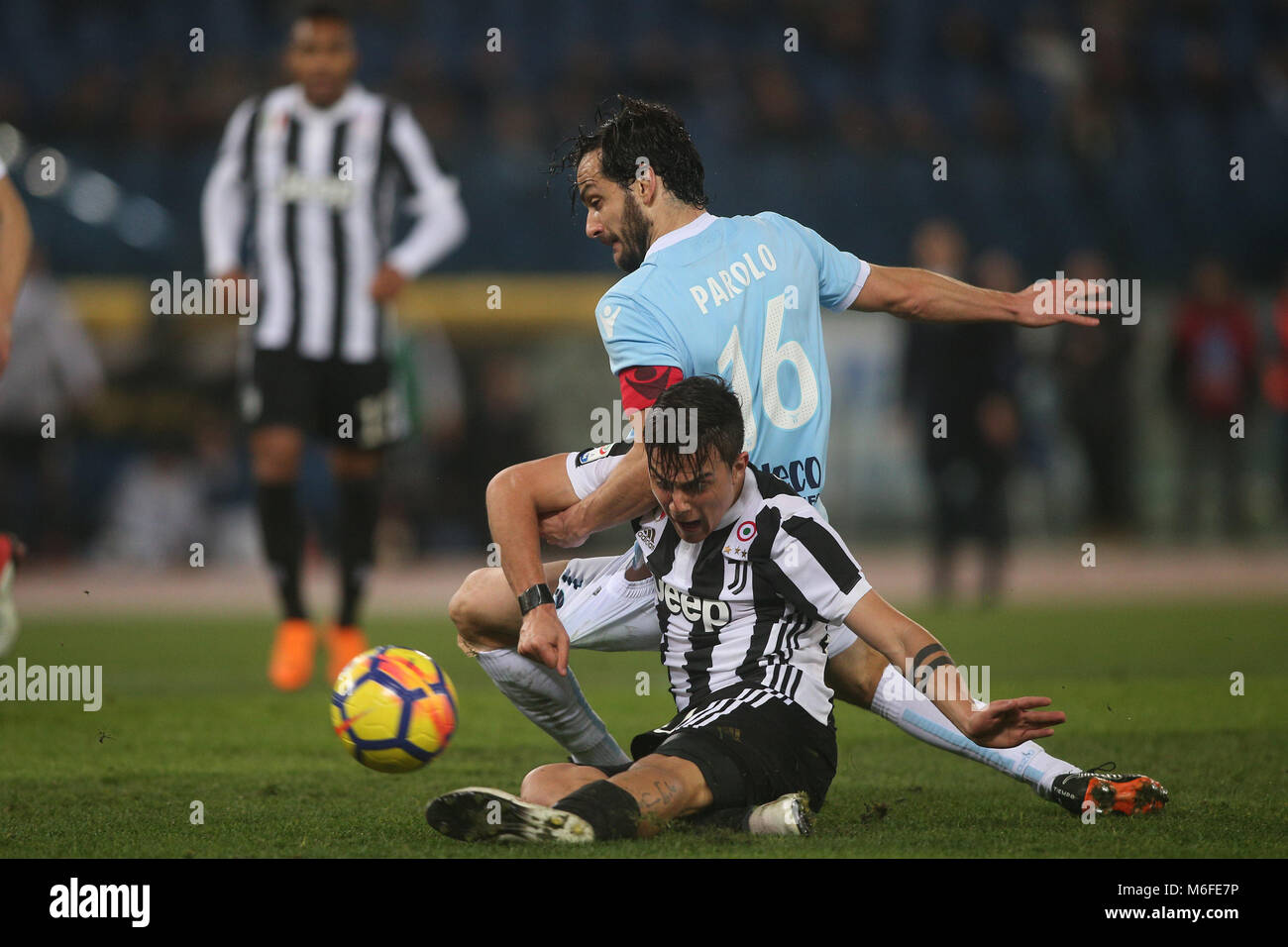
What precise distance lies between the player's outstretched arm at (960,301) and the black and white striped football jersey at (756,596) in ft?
2.43

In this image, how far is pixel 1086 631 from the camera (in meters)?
8.41

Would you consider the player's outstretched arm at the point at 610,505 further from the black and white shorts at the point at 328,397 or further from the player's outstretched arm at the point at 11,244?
the black and white shorts at the point at 328,397

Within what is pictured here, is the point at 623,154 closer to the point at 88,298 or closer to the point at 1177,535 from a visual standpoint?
the point at 88,298

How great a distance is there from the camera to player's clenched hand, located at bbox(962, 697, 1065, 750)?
327cm

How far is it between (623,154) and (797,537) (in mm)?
1122

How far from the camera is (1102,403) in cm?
1304

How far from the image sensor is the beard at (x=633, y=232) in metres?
4.13

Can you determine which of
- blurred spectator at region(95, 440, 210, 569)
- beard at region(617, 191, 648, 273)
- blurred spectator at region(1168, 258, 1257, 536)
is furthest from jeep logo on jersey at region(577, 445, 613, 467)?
blurred spectator at region(1168, 258, 1257, 536)

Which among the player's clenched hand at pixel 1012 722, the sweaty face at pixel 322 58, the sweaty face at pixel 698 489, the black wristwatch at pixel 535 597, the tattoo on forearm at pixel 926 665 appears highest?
the sweaty face at pixel 322 58

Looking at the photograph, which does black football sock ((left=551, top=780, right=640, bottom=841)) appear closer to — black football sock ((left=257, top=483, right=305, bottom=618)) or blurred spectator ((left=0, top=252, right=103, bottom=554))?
black football sock ((left=257, top=483, right=305, bottom=618))

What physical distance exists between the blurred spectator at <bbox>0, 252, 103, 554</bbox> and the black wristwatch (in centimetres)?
864

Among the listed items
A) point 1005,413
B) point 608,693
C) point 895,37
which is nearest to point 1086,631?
point 1005,413

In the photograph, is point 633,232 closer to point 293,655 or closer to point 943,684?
point 943,684

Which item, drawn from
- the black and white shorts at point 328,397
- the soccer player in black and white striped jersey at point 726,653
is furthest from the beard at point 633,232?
the black and white shorts at point 328,397
